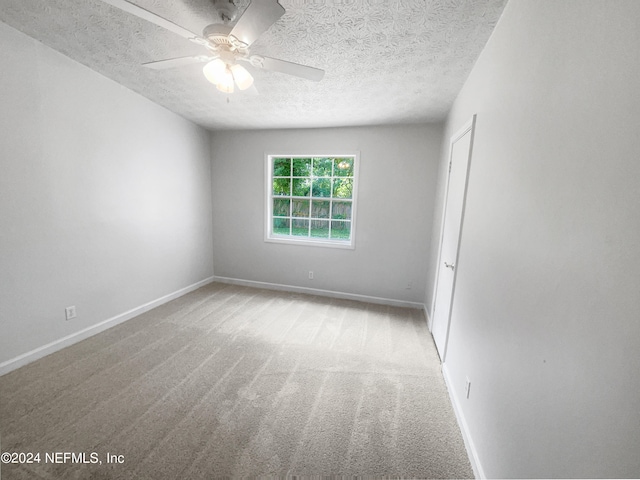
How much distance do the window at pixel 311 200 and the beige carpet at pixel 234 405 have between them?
59.7 inches

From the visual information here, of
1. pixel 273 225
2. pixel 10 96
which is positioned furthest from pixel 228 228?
pixel 10 96

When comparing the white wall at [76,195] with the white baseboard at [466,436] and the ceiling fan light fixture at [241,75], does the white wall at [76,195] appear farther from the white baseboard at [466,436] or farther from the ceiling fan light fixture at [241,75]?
the white baseboard at [466,436]

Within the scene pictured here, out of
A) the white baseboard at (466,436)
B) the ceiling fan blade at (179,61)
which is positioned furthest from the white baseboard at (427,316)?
the ceiling fan blade at (179,61)

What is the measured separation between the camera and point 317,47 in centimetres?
178

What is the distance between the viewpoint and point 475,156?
5.85ft

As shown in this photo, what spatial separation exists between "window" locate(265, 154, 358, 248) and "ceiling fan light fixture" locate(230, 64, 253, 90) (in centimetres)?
211

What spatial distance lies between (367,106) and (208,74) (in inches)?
68.2

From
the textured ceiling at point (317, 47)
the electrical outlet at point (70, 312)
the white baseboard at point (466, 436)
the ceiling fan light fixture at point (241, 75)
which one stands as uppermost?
the textured ceiling at point (317, 47)

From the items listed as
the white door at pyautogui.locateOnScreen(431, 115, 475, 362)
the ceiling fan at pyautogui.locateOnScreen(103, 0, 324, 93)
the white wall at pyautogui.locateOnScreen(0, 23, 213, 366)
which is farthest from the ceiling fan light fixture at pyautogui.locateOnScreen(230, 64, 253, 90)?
the white wall at pyautogui.locateOnScreen(0, 23, 213, 366)

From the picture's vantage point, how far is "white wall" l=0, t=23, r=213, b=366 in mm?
1922

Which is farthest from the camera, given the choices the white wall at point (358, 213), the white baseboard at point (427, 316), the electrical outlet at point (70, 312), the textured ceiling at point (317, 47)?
the white wall at point (358, 213)

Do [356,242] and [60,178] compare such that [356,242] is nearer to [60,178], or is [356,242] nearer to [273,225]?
[273,225]

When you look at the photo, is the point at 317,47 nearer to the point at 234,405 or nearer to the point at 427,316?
the point at 234,405

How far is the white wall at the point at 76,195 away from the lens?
6.31ft
